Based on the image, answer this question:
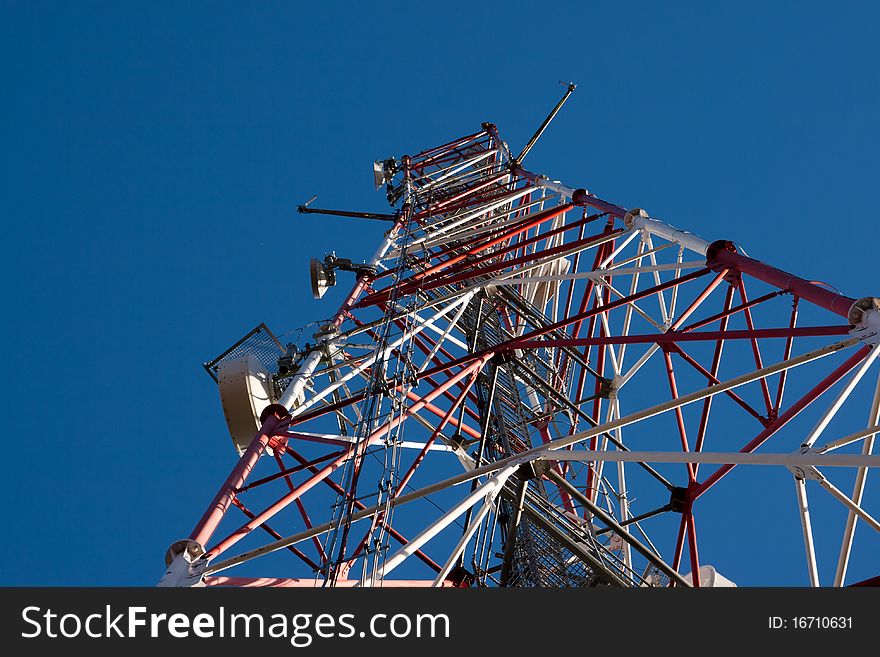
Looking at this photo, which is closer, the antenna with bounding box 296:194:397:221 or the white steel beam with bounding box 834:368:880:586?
the white steel beam with bounding box 834:368:880:586

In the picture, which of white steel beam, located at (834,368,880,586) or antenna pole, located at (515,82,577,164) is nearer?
white steel beam, located at (834,368,880,586)

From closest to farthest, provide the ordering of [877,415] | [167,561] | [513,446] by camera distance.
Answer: [167,561] < [877,415] < [513,446]

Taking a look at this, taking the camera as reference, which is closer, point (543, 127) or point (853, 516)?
point (853, 516)

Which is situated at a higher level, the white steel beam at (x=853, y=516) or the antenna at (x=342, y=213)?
the antenna at (x=342, y=213)

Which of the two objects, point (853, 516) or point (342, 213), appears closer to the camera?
point (853, 516)

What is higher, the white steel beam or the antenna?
the antenna

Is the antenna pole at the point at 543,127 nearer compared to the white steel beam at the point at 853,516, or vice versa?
the white steel beam at the point at 853,516

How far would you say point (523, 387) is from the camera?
17.1 metres

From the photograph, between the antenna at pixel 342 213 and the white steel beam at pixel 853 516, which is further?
the antenna at pixel 342 213

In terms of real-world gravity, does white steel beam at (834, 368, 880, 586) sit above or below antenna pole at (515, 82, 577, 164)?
below
